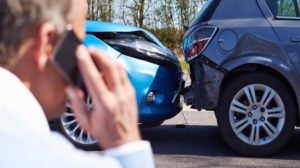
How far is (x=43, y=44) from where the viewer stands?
1.24 meters

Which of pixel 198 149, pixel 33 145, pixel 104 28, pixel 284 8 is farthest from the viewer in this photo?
pixel 198 149

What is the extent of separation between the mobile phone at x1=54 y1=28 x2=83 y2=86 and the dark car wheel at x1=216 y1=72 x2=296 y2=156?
5046 millimetres

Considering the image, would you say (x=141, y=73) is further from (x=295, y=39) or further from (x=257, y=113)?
(x=295, y=39)

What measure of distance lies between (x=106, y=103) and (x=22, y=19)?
217 mm

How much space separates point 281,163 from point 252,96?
0.66m

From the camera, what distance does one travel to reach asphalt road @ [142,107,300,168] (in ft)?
20.2

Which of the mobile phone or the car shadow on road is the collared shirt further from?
the car shadow on road

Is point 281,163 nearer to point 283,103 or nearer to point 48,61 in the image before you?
point 283,103

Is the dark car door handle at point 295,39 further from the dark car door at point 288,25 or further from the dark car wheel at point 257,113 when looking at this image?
the dark car wheel at point 257,113

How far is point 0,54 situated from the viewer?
4.18ft

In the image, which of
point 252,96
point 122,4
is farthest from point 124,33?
point 122,4

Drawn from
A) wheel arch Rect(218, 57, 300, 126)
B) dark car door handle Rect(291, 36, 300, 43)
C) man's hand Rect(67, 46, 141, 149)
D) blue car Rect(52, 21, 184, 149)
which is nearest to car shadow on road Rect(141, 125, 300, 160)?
blue car Rect(52, 21, 184, 149)

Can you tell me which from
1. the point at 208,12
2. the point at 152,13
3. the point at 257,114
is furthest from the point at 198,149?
the point at 152,13

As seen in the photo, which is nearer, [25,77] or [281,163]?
[25,77]
